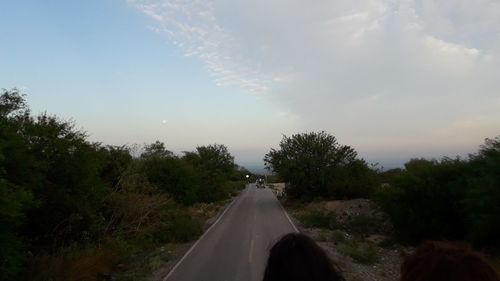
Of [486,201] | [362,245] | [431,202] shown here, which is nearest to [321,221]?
[362,245]

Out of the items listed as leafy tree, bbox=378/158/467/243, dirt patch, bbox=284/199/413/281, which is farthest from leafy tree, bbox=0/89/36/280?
leafy tree, bbox=378/158/467/243

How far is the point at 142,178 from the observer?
2762 centimetres

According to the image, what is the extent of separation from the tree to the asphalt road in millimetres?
15823

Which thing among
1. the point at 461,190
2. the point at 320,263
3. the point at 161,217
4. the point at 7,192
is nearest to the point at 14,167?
the point at 7,192

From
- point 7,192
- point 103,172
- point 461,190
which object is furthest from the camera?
point 103,172

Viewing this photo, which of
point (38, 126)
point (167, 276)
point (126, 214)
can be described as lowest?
point (167, 276)

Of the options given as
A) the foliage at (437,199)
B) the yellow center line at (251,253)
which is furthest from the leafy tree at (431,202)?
the yellow center line at (251,253)

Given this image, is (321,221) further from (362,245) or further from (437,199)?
(437,199)

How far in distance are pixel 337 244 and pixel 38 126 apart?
1421cm

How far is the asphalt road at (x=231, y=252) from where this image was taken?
1602 cm

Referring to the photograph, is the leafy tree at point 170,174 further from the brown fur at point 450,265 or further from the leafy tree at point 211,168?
the brown fur at point 450,265

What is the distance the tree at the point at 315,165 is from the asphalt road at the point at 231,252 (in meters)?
15.8

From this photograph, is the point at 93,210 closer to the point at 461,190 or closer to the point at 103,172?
the point at 103,172

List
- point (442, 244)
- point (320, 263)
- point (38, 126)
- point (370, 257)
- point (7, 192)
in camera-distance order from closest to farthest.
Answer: point (442, 244)
point (320, 263)
point (7, 192)
point (38, 126)
point (370, 257)
